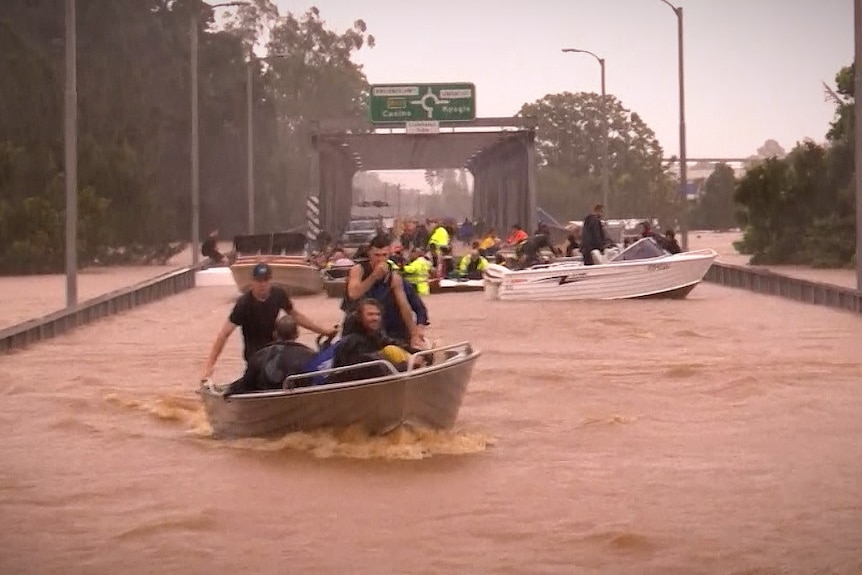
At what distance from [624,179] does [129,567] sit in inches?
3724

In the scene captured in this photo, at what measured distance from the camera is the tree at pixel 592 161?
103 meters

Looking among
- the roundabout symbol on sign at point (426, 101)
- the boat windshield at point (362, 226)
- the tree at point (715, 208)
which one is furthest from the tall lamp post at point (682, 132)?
the tree at point (715, 208)

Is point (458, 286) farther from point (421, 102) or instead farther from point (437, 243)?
point (421, 102)

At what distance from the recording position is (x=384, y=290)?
14523 mm

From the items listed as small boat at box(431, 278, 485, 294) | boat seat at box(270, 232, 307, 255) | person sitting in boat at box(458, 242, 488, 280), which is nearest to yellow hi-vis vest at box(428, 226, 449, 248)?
person sitting in boat at box(458, 242, 488, 280)

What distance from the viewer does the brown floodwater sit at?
34.6 feet

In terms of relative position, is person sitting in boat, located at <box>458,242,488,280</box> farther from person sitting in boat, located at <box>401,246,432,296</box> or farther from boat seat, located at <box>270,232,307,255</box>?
boat seat, located at <box>270,232,307,255</box>

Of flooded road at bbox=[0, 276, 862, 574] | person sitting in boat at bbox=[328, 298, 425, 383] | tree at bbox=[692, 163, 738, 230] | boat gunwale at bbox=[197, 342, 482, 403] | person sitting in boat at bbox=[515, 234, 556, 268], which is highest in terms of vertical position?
tree at bbox=[692, 163, 738, 230]

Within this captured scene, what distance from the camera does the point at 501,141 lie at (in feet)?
228

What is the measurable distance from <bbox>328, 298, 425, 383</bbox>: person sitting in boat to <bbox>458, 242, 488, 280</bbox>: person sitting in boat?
2386 cm

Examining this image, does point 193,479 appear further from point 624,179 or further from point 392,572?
point 624,179

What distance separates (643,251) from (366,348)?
65.5 feet

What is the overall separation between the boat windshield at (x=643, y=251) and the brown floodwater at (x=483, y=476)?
9962 millimetres

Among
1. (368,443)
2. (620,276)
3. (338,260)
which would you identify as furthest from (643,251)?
(368,443)
